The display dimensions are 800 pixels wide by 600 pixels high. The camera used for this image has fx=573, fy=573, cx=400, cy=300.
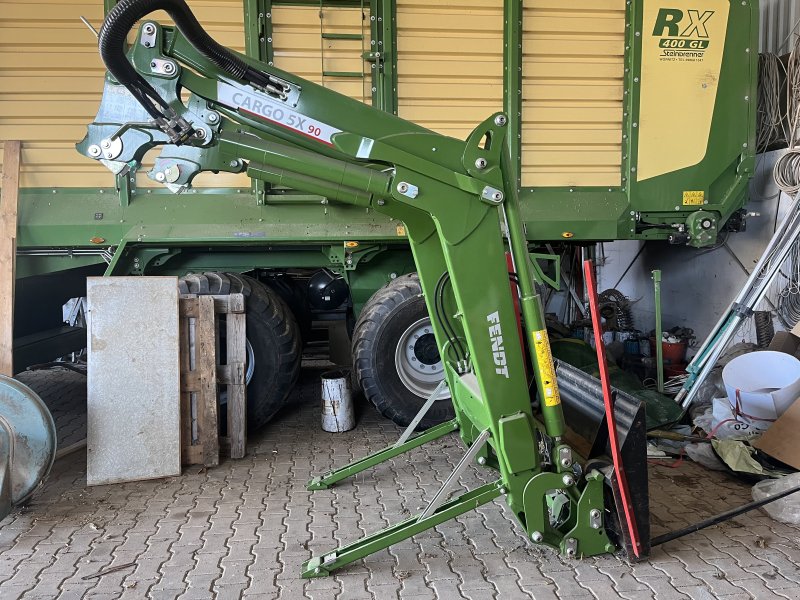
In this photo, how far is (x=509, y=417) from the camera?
259cm

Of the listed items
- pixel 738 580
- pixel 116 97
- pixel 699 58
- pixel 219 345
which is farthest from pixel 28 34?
pixel 738 580

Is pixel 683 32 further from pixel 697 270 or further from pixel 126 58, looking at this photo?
pixel 126 58

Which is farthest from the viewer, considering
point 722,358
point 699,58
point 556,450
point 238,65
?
point 722,358

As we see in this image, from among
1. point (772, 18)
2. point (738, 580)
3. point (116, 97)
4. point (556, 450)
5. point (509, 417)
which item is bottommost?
point (738, 580)

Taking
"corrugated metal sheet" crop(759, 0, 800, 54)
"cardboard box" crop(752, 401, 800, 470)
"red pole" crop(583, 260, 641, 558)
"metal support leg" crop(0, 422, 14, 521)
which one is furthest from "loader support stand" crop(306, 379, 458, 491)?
"corrugated metal sheet" crop(759, 0, 800, 54)

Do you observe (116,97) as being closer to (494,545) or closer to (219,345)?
(219,345)

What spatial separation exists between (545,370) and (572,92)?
110 inches

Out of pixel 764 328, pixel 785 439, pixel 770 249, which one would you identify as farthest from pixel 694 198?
pixel 785 439

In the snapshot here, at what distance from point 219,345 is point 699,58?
4.32 m

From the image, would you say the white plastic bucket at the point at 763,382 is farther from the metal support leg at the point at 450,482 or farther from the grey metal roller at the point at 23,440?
the grey metal roller at the point at 23,440

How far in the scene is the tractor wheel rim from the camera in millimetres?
4531

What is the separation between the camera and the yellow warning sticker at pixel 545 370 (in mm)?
2611

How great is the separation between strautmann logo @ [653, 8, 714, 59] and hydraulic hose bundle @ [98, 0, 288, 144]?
335cm

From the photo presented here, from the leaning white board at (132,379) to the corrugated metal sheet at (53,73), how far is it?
1.16 metres
